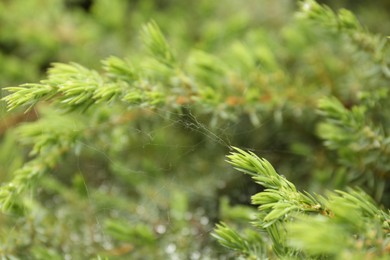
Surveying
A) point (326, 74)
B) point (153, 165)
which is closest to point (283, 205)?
point (153, 165)

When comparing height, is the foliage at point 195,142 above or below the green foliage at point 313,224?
below

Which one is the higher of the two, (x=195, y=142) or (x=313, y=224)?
(x=313, y=224)

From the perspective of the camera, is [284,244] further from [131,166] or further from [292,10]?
[292,10]

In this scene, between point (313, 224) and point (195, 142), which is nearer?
point (313, 224)

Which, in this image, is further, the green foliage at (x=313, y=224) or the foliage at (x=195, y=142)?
the foliage at (x=195, y=142)

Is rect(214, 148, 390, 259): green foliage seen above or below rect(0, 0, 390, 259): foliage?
above

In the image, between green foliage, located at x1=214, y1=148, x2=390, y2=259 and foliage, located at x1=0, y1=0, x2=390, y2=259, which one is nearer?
green foliage, located at x1=214, y1=148, x2=390, y2=259

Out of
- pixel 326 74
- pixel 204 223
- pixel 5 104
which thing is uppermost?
pixel 5 104

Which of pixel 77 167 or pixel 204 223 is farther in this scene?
pixel 77 167
